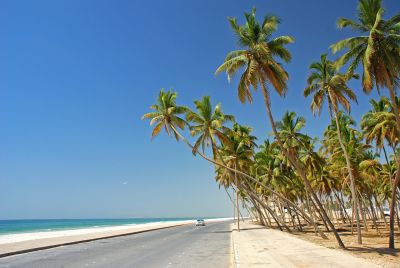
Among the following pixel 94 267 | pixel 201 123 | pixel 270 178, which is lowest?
pixel 94 267

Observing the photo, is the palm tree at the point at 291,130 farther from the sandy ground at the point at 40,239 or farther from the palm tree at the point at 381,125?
the sandy ground at the point at 40,239

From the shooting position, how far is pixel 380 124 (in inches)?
983

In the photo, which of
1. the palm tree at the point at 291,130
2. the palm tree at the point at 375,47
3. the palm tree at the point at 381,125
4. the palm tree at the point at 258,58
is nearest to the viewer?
the palm tree at the point at 375,47

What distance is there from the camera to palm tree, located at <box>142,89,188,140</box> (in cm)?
3077

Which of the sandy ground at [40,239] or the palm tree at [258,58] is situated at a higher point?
the palm tree at [258,58]

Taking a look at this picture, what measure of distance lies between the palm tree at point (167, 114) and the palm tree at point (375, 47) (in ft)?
52.6

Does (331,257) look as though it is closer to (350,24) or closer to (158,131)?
(350,24)

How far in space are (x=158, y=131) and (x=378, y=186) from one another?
129ft

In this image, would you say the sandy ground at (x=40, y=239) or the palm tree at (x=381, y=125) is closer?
the sandy ground at (x=40, y=239)

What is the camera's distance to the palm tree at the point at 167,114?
30766 mm

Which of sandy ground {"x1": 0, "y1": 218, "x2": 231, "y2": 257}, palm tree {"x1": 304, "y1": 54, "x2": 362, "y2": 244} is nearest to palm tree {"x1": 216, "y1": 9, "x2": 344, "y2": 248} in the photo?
palm tree {"x1": 304, "y1": 54, "x2": 362, "y2": 244}

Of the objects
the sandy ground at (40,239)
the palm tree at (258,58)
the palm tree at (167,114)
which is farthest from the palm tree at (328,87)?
the sandy ground at (40,239)

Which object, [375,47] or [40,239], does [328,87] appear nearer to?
[375,47]

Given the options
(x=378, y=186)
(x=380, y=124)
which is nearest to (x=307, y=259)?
(x=380, y=124)
